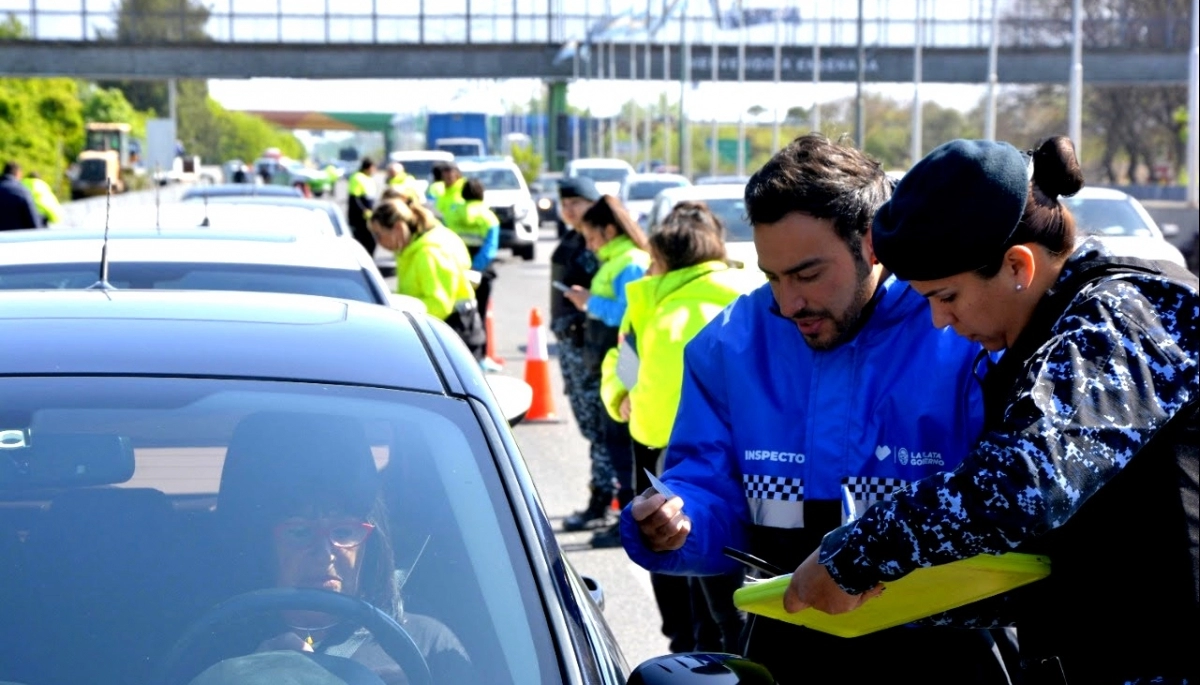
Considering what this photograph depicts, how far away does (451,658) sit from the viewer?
2.61 metres

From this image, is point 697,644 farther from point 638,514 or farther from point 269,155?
point 269,155

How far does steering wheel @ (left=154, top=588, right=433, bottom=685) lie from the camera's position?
2.56 metres

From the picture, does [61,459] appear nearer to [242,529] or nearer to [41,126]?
[242,529]

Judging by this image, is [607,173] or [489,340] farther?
[607,173]

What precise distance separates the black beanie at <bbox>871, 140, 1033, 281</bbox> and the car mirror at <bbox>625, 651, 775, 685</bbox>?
0.66 metres

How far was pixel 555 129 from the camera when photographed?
8350cm

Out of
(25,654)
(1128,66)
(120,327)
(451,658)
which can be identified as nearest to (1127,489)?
(451,658)

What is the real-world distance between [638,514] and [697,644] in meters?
2.80

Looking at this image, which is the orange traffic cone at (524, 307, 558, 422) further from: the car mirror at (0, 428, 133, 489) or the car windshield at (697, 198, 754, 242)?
the car mirror at (0, 428, 133, 489)

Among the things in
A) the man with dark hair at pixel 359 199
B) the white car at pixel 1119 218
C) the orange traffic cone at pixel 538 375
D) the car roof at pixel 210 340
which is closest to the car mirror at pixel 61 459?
the car roof at pixel 210 340

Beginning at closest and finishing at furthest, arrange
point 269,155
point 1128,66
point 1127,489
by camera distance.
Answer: point 1127,489, point 1128,66, point 269,155

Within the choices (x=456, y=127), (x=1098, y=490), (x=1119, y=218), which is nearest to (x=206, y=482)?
(x=1098, y=490)

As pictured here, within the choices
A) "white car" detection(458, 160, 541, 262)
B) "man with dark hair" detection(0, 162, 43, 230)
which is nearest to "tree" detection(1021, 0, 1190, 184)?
"white car" detection(458, 160, 541, 262)

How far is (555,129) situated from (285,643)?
3210 inches
